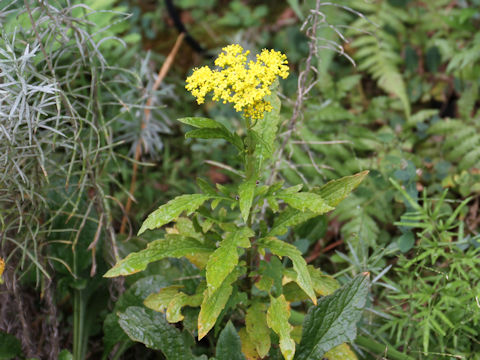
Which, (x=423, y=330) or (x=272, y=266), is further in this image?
(x=423, y=330)

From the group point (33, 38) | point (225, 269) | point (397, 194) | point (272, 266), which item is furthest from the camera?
point (397, 194)

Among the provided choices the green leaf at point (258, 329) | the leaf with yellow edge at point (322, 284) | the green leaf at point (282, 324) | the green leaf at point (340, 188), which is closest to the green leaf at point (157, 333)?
the green leaf at point (258, 329)

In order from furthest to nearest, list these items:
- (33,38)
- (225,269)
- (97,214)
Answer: (97,214) < (33,38) < (225,269)

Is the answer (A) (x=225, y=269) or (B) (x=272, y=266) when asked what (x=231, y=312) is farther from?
(A) (x=225, y=269)

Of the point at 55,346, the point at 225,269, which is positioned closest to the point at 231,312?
the point at 225,269

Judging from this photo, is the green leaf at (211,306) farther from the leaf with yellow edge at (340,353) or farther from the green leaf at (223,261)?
the leaf with yellow edge at (340,353)

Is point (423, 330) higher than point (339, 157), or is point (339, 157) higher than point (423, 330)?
point (339, 157)
